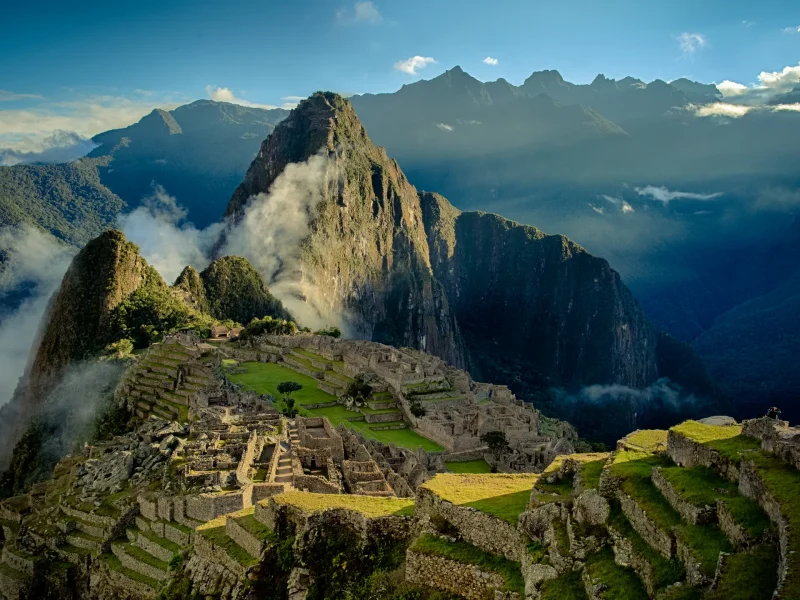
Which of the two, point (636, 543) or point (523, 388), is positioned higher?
point (636, 543)

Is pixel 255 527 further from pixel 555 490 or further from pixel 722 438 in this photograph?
pixel 722 438

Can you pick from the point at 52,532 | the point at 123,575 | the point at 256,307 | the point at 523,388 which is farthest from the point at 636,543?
the point at 523,388

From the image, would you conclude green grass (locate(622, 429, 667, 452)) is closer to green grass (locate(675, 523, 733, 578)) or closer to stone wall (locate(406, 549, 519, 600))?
green grass (locate(675, 523, 733, 578))

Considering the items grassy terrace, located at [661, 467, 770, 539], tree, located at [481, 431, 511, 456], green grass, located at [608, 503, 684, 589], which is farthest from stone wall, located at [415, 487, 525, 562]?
tree, located at [481, 431, 511, 456]

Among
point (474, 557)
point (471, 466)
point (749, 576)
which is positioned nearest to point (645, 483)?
point (474, 557)

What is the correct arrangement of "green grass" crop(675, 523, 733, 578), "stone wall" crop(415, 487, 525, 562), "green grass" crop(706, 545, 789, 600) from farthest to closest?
"stone wall" crop(415, 487, 525, 562) → "green grass" crop(675, 523, 733, 578) → "green grass" crop(706, 545, 789, 600)

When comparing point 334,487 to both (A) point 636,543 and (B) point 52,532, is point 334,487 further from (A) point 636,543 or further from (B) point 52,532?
(A) point 636,543
